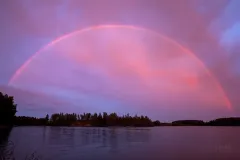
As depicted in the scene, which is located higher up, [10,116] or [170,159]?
[10,116]

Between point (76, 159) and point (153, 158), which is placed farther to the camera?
point (153, 158)

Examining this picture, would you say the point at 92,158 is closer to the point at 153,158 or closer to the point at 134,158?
the point at 134,158

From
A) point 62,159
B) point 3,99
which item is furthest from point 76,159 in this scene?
point 3,99

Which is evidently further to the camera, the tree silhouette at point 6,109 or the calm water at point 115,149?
the tree silhouette at point 6,109

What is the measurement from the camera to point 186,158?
47.1 meters

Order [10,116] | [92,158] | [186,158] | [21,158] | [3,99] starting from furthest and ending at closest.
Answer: [10,116]
[3,99]
[186,158]
[92,158]
[21,158]

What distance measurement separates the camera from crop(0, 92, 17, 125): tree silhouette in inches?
5205

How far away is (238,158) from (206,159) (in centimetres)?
564

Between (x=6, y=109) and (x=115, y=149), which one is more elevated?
(x=6, y=109)

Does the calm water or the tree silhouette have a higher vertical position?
the tree silhouette

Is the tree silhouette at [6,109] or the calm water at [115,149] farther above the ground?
the tree silhouette at [6,109]

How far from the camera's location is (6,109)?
135 meters

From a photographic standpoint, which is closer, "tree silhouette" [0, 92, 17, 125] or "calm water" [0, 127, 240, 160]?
"calm water" [0, 127, 240, 160]

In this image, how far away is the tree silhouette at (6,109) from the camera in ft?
434
